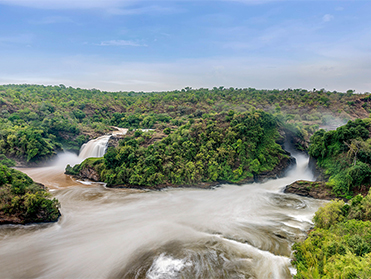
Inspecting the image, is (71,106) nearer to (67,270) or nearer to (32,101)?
(32,101)

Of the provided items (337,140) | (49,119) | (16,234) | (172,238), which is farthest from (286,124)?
(49,119)

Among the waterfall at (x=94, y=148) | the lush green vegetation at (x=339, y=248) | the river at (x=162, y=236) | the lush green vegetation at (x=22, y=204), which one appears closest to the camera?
the lush green vegetation at (x=339, y=248)

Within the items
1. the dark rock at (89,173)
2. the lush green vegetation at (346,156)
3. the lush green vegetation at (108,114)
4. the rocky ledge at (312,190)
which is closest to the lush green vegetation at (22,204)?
the dark rock at (89,173)

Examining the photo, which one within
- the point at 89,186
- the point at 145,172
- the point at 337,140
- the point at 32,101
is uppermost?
the point at 32,101

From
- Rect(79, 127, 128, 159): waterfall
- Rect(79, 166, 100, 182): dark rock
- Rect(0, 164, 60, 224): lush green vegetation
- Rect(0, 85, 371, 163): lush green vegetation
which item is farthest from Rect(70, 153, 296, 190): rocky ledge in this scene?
Rect(0, 164, 60, 224): lush green vegetation

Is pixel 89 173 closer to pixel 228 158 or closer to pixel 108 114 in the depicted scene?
pixel 228 158

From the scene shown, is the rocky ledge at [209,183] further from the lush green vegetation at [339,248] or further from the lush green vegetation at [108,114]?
the lush green vegetation at [339,248]

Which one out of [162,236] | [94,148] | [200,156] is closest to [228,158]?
[200,156]
